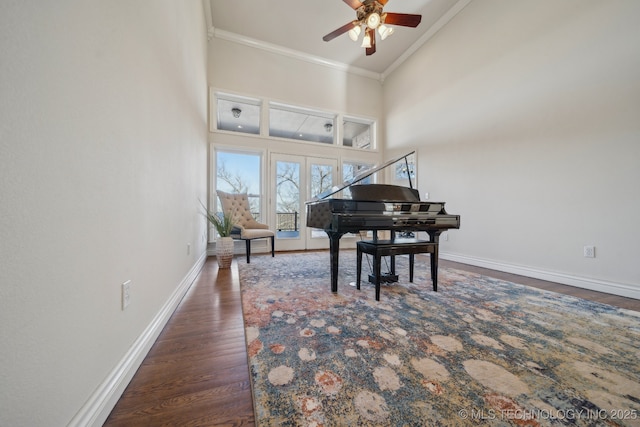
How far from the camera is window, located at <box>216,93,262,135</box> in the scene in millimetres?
4234

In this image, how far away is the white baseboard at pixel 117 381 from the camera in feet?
2.39

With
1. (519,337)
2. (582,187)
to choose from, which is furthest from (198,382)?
(582,187)

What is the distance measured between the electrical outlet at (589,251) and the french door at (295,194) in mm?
3587

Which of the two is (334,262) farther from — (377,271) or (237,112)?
(237,112)

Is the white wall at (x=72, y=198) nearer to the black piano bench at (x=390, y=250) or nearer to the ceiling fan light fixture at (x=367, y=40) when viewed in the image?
the black piano bench at (x=390, y=250)

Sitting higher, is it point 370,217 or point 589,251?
point 370,217

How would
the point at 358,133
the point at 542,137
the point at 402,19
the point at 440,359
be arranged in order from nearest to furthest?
the point at 440,359 → the point at 542,137 → the point at 402,19 → the point at 358,133

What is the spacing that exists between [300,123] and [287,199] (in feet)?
5.77

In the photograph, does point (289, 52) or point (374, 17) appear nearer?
point (374, 17)

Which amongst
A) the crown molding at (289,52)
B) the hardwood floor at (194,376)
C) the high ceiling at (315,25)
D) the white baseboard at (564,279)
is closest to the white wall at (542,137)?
the white baseboard at (564,279)

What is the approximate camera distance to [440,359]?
113cm

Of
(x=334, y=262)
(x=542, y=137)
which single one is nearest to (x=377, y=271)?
(x=334, y=262)

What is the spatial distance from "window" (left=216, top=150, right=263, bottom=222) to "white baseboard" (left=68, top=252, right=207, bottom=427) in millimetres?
2990

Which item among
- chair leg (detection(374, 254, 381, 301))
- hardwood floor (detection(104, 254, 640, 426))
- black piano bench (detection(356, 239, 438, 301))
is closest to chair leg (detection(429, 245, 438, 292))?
black piano bench (detection(356, 239, 438, 301))
